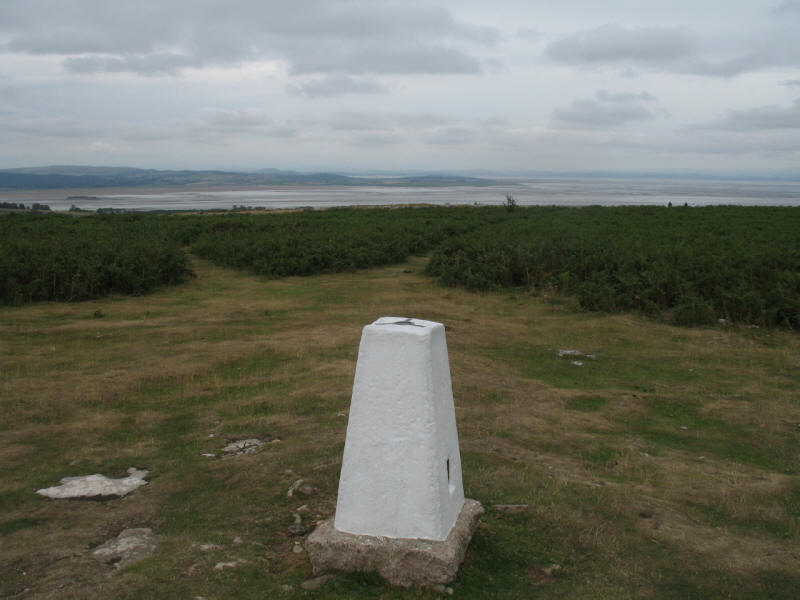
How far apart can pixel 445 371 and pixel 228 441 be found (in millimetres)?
3099

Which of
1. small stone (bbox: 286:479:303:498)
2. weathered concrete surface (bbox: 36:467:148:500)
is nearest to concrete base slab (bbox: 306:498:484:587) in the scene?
small stone (bbox: 286:479:303:498)

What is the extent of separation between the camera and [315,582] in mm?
3953

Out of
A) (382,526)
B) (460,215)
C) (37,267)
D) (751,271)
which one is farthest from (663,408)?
(460,215)

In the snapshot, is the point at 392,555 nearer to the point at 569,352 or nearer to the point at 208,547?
the point at 208,547

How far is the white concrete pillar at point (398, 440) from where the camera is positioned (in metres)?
3.96

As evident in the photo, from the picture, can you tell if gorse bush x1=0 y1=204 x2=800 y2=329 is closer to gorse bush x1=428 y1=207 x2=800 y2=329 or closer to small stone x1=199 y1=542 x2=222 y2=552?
gorse bush x1=428 y1=207 x2=800 y2=329

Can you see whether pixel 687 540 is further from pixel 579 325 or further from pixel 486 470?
pixel 579 325

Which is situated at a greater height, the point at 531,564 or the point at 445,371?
the point at 445,371

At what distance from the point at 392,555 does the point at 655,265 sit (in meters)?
11.9

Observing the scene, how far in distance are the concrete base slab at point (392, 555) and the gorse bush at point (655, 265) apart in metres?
9.47

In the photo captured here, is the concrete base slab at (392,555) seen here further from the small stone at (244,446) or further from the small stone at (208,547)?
the small stone at (244,446)

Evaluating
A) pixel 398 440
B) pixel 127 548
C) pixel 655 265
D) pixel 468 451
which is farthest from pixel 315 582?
pixel 655 265

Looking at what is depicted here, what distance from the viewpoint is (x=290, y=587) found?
12.8 ft

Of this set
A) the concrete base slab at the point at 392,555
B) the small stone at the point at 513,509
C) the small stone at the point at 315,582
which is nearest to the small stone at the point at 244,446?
the concrete base slab at the point at 392,555
